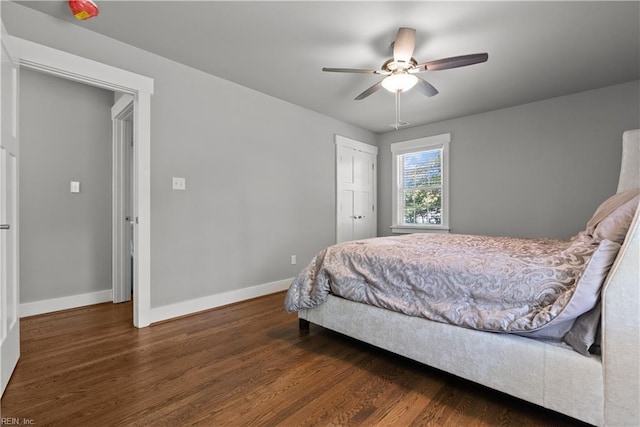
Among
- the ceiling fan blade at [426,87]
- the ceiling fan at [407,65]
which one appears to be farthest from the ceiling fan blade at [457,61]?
the ceiling fan blade at [426,87]

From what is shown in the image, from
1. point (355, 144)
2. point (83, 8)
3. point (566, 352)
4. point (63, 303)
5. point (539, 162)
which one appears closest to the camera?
point (566, 352)

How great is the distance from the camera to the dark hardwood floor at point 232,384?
1401mm

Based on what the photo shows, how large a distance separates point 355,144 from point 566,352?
3.81 meters

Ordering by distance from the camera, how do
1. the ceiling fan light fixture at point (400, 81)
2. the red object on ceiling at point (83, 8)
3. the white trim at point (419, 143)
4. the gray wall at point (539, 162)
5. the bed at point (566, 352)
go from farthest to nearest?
the white trim at point (419, 143) → the gray wall at point (539, 162) → the ceiling fan light fixture at point (400, 81) → the red object on ceiling at point (83, 8) → the bed at point (566, 352)

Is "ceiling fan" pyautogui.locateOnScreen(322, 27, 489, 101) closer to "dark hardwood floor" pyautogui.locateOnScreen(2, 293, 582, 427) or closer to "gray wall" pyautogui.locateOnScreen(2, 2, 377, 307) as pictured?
"gray wall" pyautogui.locateOnScreen(2, 2, 377, 307)

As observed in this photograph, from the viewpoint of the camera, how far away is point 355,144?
4.67 meters

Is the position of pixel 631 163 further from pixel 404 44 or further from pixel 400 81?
pixel 404 44

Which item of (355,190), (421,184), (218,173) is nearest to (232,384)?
(218,173)

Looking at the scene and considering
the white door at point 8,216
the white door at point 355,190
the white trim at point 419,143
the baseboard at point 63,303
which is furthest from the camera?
the white door at point 355,190

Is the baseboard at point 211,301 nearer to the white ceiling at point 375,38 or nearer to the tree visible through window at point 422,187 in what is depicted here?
the white ceiling at point 375,38

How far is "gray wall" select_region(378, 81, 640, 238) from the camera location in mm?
3189

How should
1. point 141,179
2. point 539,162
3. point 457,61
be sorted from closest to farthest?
point 457,61 < point 141,179 < point 539,162

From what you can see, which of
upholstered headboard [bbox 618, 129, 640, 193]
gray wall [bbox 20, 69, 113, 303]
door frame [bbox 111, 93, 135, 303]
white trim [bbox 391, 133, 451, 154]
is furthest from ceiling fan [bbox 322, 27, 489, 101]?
gray wall [bbox 20, 69, 113, 303]

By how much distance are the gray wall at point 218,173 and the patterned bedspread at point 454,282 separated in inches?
45.7
